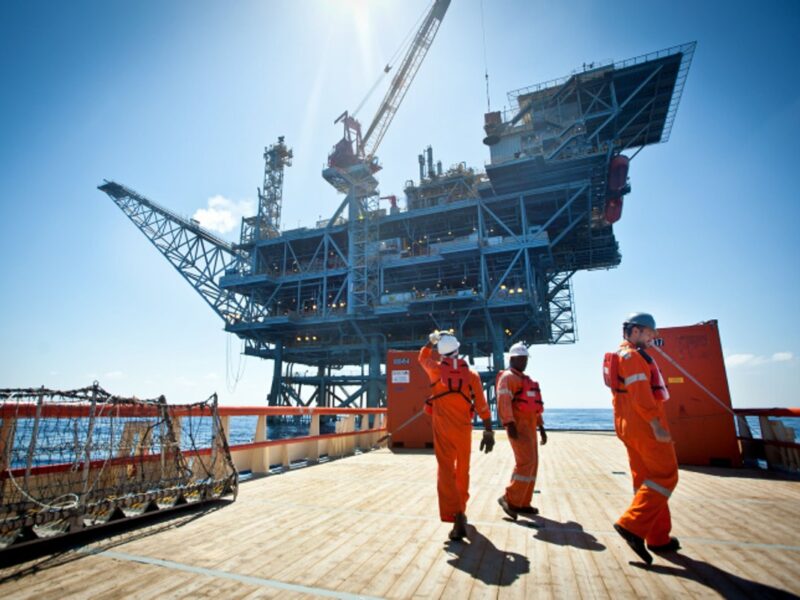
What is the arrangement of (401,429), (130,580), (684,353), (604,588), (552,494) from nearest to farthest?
1. (604,588)
2. (130,580)
3. (552,494)
4. (684,353)
5. (401,429)

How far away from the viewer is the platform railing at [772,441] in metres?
6.91

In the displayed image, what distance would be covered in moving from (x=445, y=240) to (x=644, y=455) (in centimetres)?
Result: 3592

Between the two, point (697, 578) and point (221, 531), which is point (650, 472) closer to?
point (697, 578)

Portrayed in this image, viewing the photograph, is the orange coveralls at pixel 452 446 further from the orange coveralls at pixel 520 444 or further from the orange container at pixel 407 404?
the orange container at pixel 407 404

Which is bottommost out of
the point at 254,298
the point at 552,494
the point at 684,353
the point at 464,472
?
the point at 552,494

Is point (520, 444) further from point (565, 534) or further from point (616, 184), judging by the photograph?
point (616, 184)

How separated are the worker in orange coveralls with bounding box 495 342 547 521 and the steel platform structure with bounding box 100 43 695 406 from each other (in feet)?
82.6

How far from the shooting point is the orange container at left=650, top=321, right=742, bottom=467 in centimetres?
755

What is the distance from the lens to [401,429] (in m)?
11.1

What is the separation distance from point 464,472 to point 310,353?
3893 cm

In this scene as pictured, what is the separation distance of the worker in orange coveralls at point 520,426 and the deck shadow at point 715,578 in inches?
56.6

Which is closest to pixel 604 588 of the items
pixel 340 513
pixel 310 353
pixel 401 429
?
pixel 340 513

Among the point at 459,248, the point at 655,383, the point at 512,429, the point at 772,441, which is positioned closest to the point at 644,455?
the point at 655,383

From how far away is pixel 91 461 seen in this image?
4.27 meters
